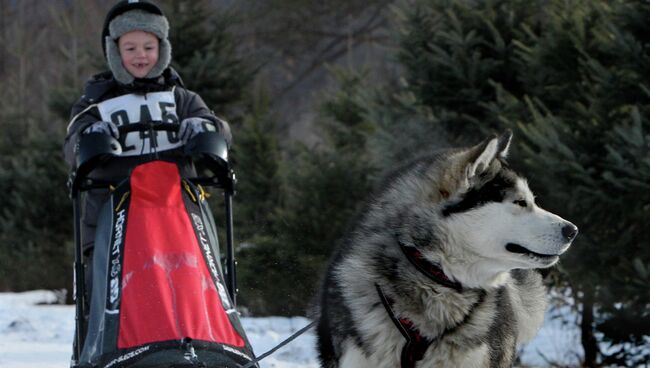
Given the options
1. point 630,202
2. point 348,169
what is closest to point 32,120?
point 348,169

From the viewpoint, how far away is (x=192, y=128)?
14.4 feet

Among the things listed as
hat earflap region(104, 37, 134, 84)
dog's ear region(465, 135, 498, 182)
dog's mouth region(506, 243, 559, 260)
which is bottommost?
dog's mouth region(506, 243, 559, 260)

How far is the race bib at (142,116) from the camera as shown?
454 cm

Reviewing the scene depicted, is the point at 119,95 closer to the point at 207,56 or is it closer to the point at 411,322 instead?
the point at 411,322

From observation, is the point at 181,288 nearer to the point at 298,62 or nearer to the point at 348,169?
the point at 348,169

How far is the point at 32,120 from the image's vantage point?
41.5 feet

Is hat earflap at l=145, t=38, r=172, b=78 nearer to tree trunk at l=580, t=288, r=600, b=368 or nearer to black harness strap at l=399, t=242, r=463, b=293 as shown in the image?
black harness strap at l=399, t=242, r=463, b=293

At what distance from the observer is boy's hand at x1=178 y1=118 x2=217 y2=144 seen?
4.40 meters

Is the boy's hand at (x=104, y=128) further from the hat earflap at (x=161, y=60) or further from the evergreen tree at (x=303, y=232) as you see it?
the evergreen tree at (x=303, y=232)

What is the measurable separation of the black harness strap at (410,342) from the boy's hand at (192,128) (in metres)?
1.69

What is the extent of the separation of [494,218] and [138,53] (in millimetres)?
2439

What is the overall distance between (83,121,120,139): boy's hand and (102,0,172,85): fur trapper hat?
51 cm

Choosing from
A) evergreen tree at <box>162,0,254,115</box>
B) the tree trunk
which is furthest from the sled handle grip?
evergreen tree at <box>162,0,254,115</box>

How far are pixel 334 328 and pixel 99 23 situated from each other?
16.8 m
